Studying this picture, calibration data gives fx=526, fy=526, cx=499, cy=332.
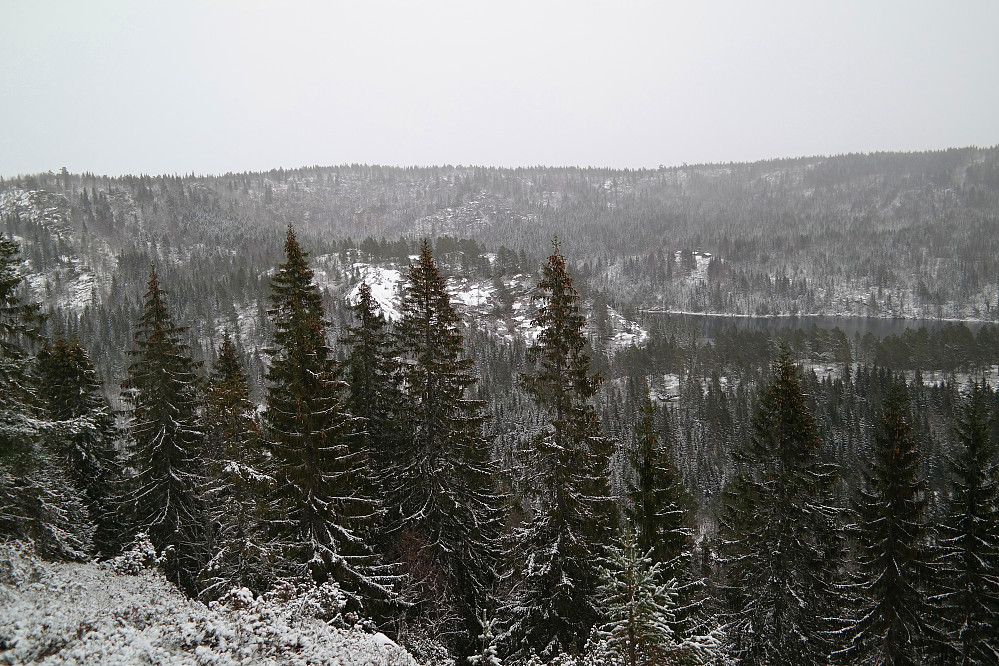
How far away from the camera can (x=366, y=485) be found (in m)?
17.4

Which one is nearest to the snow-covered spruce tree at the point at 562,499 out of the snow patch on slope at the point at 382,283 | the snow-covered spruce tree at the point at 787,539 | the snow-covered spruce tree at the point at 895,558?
the snow-covered spruce tree at the point at 787,539

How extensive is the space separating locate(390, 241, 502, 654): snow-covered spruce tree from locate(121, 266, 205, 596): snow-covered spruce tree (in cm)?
848

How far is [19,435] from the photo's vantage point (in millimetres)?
12188

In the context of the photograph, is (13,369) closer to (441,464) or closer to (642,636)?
(441,464)

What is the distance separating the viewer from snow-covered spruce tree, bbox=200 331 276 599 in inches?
592

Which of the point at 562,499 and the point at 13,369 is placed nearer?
the point at 13,369

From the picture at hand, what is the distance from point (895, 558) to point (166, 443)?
24308 mm

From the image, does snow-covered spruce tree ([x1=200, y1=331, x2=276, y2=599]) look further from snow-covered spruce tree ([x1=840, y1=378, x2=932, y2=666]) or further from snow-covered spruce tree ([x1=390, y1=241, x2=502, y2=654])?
snow-covered spruce tree ([x1=840, y1=378, x2=932, y2=666])

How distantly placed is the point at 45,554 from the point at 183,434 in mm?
5332

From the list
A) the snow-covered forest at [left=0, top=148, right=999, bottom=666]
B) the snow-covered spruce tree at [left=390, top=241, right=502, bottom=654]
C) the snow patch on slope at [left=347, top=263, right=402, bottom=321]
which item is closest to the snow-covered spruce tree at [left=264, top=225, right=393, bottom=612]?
the snow-covered forest at [left=0, top=148, right=999, bottom=666]

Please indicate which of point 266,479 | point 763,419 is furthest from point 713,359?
point 266,479

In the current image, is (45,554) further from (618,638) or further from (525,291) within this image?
(525,291)

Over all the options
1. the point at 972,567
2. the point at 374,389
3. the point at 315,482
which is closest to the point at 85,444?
the point at 374,389

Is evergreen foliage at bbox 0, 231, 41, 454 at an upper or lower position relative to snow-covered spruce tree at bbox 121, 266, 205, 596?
upper
